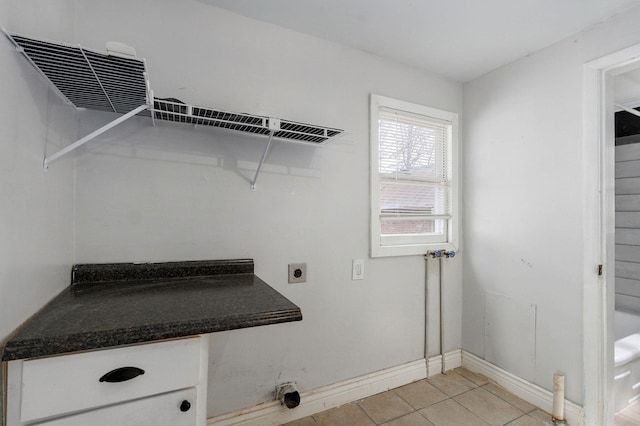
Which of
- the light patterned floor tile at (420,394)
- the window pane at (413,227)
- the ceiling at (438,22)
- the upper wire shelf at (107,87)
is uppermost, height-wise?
the ceiling at (438,22)

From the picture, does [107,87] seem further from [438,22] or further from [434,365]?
[434,365]

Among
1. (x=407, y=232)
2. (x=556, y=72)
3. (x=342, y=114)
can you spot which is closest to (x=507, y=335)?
(x=407, y=232)

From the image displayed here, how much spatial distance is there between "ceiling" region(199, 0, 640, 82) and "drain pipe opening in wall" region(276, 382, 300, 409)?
2.06 metres

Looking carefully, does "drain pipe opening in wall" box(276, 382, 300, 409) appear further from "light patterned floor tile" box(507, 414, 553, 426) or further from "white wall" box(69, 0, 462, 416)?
"light patterned floor tile" box(507, 414, 553, 426)

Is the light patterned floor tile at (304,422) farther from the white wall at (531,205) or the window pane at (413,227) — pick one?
the white wall at (531,205)

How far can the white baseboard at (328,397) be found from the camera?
152 cm

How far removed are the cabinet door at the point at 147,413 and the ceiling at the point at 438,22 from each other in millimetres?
1733

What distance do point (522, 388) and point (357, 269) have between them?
53.3 inches

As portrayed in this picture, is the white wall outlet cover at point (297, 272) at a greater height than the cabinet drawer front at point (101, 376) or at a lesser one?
greater

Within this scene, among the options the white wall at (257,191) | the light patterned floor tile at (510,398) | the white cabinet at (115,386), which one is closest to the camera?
the white cabinet at (115,386)

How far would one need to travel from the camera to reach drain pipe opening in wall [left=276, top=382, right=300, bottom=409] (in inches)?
60.6

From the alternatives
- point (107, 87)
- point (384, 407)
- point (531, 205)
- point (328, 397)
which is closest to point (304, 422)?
point (328, 397)

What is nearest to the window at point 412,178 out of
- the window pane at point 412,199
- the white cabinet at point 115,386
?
the window pane at point 412,199

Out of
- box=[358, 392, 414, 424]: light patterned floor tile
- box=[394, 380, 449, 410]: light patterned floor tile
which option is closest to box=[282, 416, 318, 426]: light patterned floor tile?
box=[358, 392, 414, 424]: light patterned floor tile
